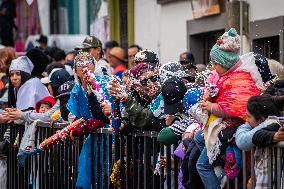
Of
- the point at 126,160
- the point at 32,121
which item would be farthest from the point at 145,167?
the point at 32,121

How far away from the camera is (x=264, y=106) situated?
8289 millimetres

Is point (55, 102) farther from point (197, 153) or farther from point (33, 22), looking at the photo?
point (33, 22)

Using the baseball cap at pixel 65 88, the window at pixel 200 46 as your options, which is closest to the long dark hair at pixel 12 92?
the baseball cap at pixel 65 88

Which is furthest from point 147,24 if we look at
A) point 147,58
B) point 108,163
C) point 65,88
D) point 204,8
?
point 108,163

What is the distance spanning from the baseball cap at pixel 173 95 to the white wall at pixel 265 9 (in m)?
6.13

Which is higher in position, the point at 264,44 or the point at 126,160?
the point at 264,44

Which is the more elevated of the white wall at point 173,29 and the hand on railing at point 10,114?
the white wall at point 173,29

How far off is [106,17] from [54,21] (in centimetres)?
994

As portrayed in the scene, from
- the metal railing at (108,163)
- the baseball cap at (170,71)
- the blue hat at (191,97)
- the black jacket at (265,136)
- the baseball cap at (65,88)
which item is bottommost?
the metal railing at (108,163)

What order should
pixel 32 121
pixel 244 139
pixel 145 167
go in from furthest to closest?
1. pixel 32 121
2. pixel 145 167
3. pixel 244 139

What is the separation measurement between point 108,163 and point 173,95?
5.61 ft

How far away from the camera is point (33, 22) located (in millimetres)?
34875

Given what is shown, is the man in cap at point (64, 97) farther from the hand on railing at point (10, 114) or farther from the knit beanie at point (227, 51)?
the knit beanie at point (227, 51)

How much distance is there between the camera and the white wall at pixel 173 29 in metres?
19.6
